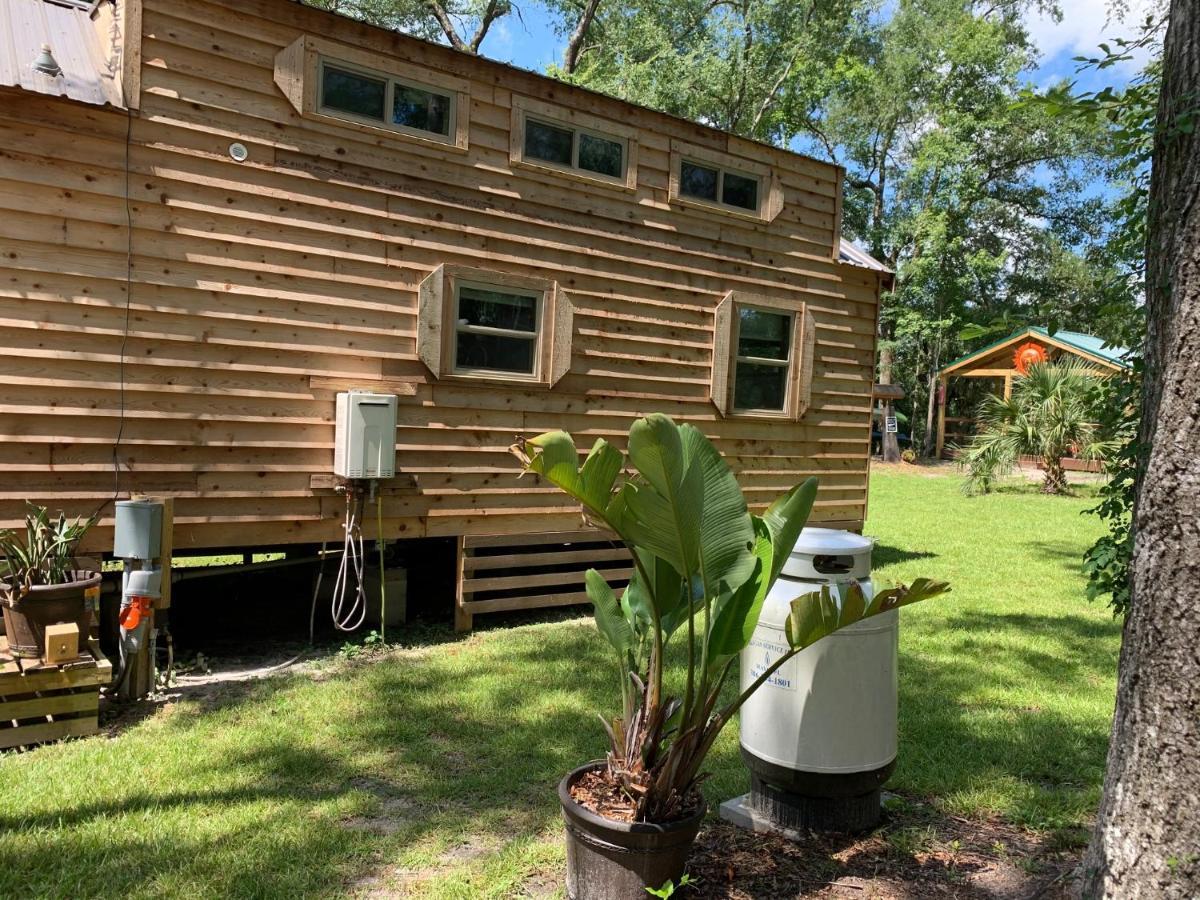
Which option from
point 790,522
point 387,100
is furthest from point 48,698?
point 387,100

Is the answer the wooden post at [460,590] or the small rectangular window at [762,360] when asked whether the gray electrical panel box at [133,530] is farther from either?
the small rectangular window at [762,360]

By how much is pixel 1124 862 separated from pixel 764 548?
148 centimetres

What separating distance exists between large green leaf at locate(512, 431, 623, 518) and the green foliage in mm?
3676

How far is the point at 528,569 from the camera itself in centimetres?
818

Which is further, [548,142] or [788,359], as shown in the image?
[788,359]

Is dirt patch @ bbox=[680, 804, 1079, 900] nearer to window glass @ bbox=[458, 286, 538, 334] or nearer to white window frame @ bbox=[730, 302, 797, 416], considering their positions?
window glass @ bbox=[458, 286, 538, 334]

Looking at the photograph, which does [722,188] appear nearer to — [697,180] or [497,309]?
[697,180]

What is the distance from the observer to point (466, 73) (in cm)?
691

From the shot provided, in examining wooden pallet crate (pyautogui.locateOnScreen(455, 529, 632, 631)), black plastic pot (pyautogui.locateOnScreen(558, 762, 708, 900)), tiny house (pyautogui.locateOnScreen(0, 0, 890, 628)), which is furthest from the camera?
wooden pallet crate (pyautogui.locateOnScreen(455, 529, 632, 631))

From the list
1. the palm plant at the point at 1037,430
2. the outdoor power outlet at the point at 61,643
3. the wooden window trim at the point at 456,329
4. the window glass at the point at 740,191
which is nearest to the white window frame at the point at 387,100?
the wooden window trim at the point at 456,329

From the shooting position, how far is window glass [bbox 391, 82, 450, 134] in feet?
21.8

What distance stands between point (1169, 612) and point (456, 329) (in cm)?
556

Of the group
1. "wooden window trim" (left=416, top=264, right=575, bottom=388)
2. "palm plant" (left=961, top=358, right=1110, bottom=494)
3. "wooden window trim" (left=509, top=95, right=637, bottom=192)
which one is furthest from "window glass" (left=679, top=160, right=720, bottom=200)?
"palm plant" (left=961, top=358, right=1110, bottom=494)

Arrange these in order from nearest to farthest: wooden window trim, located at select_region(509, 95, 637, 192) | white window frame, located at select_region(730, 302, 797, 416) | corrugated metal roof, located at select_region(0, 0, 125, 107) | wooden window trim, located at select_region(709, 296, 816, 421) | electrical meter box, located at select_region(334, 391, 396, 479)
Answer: corrugated metal roof, located at select_region(0, 0, 125, 107)
electrical meter box, located at select_region(334, 391, 396, 479)
wooden window trim, located at select_region(509, 95, 637, 192)
wooden window trim, located at select_region(709, 296, 816, 421)
white window frame, located at select_region(730, 302, 797, 416)
